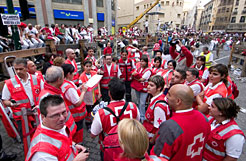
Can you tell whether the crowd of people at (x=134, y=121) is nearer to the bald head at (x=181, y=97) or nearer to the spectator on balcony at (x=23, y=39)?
the bald head at (x=181, y=97)

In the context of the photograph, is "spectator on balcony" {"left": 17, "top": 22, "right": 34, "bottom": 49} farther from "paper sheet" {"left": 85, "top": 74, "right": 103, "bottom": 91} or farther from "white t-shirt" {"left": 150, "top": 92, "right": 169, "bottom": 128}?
"white t-shirt" {"left": 150, "top": 92, "right": 169, "bottom": 128}

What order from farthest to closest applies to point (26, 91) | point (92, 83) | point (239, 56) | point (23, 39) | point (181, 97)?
1. point (239, 56)
2. point (23, 39)
3. point (92, 83)
4. point (26, 91)
5. point (181, 97)

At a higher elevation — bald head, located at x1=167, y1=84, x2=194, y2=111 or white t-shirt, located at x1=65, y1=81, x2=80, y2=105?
bald head, located at x1=167, y1=84, x2=194, y2=111

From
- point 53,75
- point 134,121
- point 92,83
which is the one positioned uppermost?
point 53,75

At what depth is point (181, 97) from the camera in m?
1.63

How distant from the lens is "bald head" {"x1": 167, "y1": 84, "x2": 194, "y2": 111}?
1.61 m

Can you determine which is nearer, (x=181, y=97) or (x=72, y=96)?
(x=181, y=97)

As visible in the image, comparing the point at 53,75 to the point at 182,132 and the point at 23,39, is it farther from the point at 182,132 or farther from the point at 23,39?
the point at 23,39

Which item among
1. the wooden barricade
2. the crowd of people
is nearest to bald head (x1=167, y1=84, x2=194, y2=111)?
the crowd of people

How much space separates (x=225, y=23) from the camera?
52.8 meters

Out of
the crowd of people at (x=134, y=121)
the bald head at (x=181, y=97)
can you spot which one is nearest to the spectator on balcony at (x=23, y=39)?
the crowd of people at (x=134, y=121)

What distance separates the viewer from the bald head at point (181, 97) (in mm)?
1610

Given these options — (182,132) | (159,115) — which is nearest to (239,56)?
(159,115)

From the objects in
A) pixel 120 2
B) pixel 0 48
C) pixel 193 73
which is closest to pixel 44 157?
pixel 193 73
